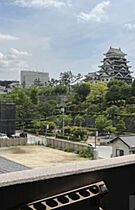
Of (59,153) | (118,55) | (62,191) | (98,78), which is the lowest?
(59,153)

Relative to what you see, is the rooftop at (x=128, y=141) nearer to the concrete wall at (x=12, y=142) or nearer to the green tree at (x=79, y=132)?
the green tree at (x=79, y=132)

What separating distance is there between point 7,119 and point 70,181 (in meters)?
25.7

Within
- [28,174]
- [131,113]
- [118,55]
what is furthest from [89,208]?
[118,55]

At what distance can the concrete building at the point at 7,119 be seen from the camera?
26594 mm

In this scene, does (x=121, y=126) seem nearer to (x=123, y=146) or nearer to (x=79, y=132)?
(x=79, y=132)

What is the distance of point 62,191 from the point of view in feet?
6.22

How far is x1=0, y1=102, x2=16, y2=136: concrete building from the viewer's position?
26594 millimetres

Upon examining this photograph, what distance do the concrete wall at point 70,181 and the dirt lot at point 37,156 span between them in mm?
13014

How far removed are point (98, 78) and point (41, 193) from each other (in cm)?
5376

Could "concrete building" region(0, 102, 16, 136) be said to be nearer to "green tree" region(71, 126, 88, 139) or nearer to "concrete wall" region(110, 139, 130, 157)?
"green tree" region(71, 126, 88, 139)

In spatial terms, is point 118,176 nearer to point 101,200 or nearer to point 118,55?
point 101,200

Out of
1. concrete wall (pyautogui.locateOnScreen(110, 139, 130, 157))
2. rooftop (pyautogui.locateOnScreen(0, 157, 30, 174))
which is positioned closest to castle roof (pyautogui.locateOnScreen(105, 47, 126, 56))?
concrete wall (pyautogui.locateOnScreen(110, 139, 130, 157))

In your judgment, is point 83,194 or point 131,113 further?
point 131,113

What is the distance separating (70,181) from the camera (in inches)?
76.7
